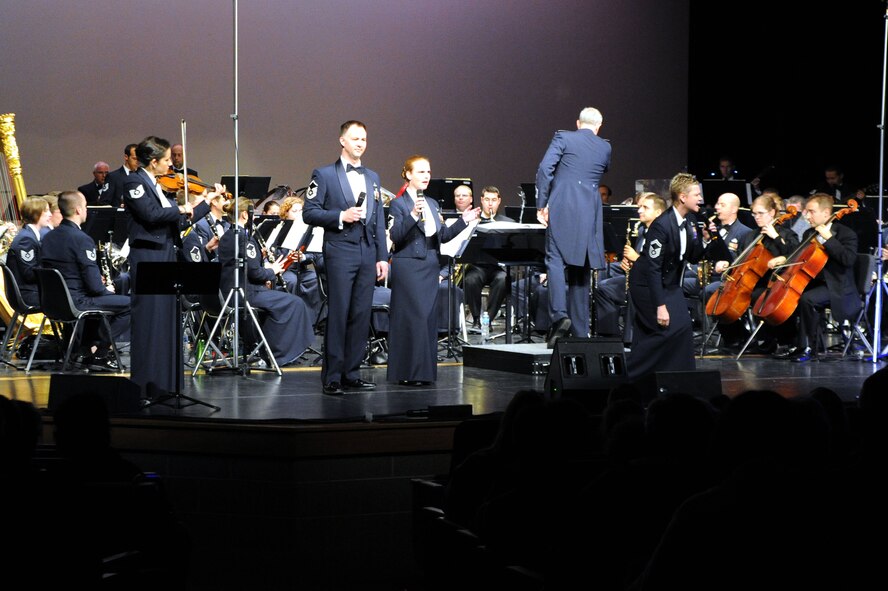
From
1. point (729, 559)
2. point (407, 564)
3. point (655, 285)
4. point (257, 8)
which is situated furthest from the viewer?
point (257, 8)

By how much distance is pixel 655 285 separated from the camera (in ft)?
22.5

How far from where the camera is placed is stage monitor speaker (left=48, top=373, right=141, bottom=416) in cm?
551

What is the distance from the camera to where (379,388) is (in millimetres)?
7062

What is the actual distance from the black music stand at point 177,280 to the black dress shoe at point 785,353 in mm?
4981

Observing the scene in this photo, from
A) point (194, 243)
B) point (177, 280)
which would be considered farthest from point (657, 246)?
point (194, 243)

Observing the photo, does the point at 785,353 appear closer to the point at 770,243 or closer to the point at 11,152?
the point at 770,243

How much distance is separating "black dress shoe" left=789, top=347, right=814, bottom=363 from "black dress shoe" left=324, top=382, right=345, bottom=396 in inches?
156

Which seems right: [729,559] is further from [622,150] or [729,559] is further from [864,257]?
[622,150]

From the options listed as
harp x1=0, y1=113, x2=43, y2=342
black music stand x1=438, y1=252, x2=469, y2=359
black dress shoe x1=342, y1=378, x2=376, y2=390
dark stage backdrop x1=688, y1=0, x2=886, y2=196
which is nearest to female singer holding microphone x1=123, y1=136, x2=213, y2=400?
black dress shoe x1=342, y1=378, x2=376, y2=390

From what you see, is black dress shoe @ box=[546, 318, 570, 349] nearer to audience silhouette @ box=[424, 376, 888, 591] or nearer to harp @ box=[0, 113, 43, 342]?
audience silhouette @ box=[424, 376, 888, 591]

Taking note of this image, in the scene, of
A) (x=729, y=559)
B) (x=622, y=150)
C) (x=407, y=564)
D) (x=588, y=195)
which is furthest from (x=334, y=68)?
(x=729, y=559)

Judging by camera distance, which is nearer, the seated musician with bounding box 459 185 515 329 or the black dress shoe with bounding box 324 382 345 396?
the black dress shoe with bounding box 324 382 345 396

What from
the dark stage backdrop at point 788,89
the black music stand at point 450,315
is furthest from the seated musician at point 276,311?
the dark stage backdrop at point 788,89

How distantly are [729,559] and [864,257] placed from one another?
25.5 ft
